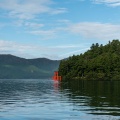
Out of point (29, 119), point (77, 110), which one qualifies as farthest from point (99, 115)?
point (29, 119)

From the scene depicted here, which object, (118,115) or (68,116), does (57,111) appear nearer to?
(68,116)

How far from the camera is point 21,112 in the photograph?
127ft

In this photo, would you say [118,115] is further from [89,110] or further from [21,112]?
[21,112]

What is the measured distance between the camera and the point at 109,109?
4041 cm

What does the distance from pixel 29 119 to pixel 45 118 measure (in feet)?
5.45

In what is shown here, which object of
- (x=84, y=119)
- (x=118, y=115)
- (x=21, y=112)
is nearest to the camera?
(x=84, y=119)

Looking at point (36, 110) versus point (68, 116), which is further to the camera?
point (36, 110)

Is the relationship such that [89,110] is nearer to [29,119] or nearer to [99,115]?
[99,115]

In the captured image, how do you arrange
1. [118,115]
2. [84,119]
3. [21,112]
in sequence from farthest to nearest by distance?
[21,112]
[118,115]
[84,119]

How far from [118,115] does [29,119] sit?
9.52 metres

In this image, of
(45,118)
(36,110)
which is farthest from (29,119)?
(36,110)

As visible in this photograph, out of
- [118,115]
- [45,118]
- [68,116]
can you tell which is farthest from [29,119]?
[118,115]

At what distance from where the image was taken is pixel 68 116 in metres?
35.4

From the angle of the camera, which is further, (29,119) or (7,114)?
(7,114)
